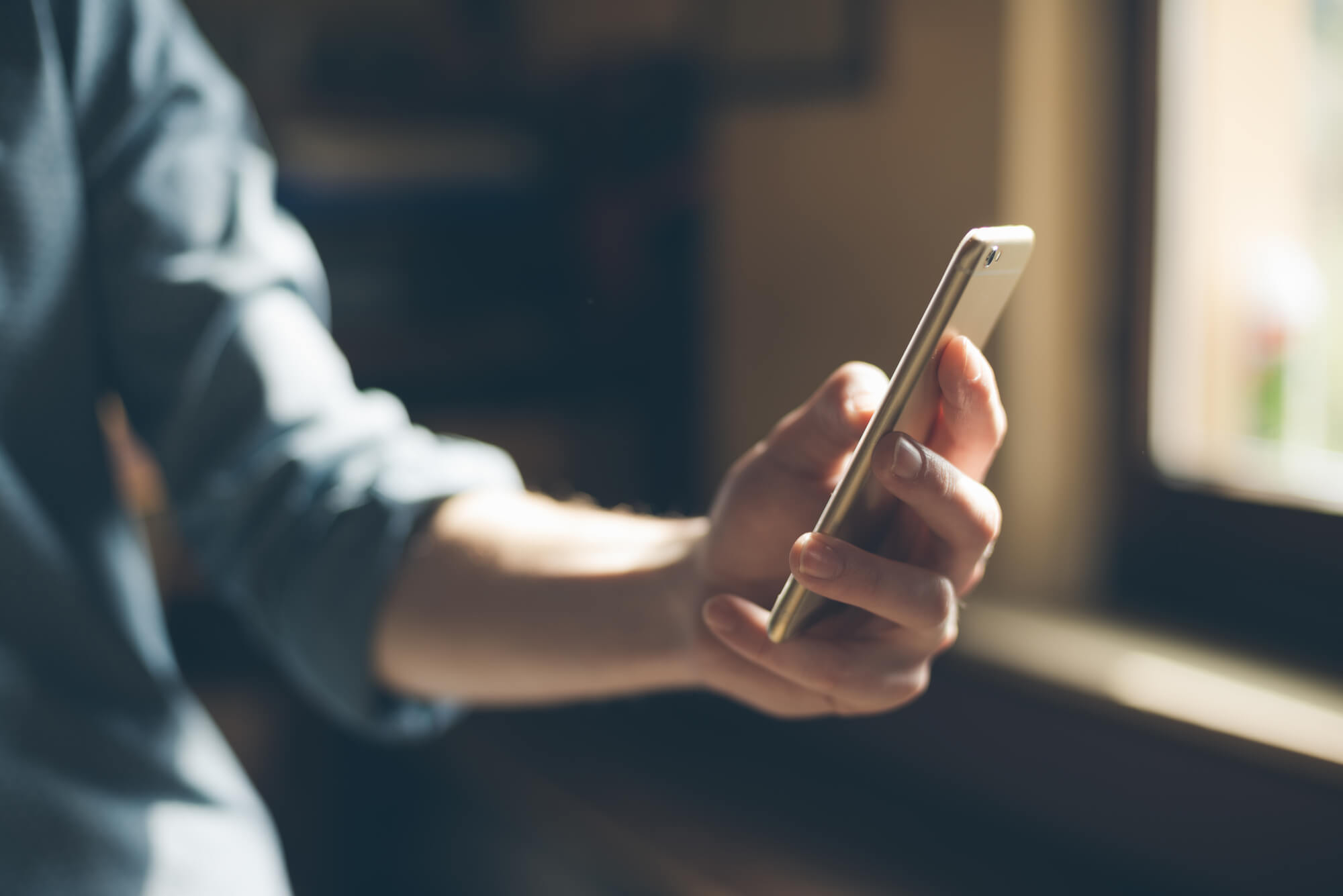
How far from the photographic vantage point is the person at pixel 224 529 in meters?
0.37

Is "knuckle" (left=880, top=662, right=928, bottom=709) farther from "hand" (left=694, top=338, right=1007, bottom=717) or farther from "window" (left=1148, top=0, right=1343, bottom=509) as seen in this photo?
"window" (left=1148, top=0, right=1343, bottom=509)

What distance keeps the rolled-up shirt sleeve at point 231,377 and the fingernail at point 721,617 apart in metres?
0.16

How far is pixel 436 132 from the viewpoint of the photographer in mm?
1506

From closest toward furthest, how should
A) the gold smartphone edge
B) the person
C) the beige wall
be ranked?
1. the gold smartphone edge
2. the person
3. the beige wall

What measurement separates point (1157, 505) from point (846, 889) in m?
0.42

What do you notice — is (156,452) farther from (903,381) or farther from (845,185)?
(845,185)

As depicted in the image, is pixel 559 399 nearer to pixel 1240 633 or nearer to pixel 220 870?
pixel 1240 633

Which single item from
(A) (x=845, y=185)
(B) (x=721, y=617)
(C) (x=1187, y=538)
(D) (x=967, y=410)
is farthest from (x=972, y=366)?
(C) (x=1187, y=538)

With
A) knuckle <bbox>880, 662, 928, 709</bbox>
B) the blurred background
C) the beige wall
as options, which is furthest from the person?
the beige wall

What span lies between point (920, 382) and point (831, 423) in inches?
2.3

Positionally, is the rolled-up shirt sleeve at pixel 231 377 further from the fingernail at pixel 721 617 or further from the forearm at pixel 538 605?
the fingernail at pixel 721 617

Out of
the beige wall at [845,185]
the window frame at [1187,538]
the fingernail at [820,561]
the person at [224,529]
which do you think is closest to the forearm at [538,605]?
the person at [224,529]

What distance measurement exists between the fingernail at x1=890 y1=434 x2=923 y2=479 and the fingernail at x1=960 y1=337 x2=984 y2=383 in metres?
0.02

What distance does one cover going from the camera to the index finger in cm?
28
